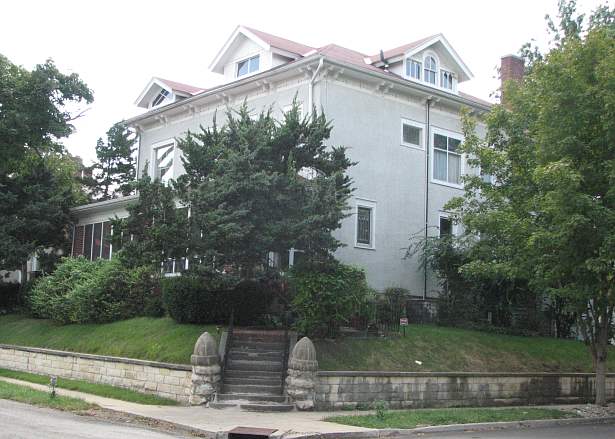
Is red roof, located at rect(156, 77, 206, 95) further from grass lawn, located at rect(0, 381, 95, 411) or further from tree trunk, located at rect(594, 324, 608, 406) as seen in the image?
tree trunk, located at rect(594, 324, 608, 406)

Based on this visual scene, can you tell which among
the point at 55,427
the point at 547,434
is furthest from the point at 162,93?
the point at 547,434

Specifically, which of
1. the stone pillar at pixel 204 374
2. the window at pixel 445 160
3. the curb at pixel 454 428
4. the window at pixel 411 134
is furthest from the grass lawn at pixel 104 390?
the window at pixel 445 160

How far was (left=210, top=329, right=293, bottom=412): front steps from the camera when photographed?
638 inches

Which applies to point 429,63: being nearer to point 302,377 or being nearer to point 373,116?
point 373,116

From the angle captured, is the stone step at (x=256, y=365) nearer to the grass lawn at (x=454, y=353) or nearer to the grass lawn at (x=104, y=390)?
the grass lawn at (x=454, y=353)

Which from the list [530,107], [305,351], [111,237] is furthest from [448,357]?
[111,237]

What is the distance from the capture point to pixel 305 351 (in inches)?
645

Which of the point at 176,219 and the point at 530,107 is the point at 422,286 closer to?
the point at 530,107

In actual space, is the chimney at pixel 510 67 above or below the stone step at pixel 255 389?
above

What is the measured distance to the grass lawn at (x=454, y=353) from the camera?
1806 cm

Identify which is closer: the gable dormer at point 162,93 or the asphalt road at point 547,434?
the asphalt road at point 547,434

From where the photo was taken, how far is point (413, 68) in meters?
26.7

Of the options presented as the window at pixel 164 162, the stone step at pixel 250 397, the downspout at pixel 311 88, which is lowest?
the stone step at pixel 250 397

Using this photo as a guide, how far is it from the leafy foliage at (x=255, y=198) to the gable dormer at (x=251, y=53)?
6942 millimetres
